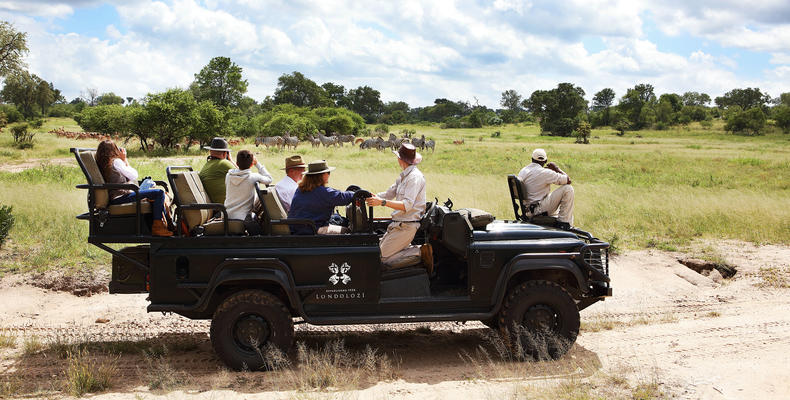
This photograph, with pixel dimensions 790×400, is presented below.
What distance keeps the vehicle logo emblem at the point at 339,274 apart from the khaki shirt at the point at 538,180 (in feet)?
11.9

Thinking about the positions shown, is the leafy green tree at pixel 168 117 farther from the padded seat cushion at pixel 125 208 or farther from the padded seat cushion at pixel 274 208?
the padded seat cushion at pixel 274 208

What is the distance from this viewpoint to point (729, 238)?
1411 cm

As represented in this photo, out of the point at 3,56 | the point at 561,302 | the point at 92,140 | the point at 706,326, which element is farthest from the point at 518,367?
the point at 3,56

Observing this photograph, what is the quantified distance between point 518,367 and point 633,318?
331 cm

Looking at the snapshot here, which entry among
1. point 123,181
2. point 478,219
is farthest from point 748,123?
point 123,181

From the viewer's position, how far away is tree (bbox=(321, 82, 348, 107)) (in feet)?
371

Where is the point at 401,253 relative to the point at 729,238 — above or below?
above

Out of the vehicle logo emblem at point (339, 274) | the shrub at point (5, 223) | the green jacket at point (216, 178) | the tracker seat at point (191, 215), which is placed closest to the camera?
the vehicle logo emblem at point (339, 274)

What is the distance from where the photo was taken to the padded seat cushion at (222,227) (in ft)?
21.9

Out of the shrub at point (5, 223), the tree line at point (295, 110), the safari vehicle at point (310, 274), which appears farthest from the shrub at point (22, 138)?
the safari vehicle at point (310, 274)

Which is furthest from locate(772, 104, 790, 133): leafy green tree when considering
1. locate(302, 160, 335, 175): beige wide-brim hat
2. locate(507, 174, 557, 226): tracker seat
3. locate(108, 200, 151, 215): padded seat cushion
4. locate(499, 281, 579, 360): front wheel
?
locate(108, 200, 151, 215): padded seat cushion

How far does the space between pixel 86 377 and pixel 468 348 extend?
4.22m

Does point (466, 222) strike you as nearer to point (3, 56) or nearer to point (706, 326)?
point (706, 326)

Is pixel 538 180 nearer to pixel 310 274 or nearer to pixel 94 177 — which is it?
pixel 310 274
